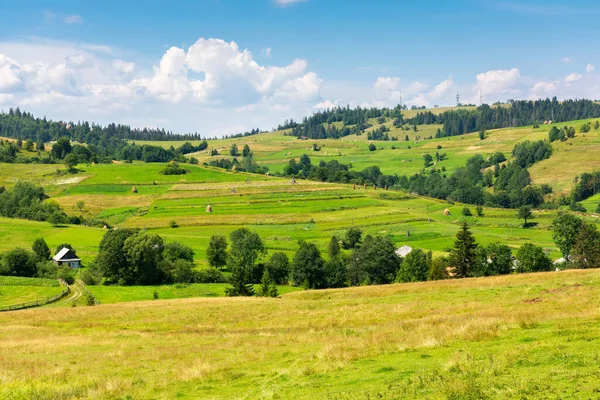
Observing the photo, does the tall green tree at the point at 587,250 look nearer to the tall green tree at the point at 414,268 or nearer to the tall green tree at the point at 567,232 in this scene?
the tall green tree at the point at 567,232

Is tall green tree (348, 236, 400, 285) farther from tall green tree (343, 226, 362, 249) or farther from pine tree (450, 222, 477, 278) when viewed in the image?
pine tree (450, 222, 477, 278)

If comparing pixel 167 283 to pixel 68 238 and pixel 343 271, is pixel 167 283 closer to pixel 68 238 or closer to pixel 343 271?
pixel 343 271

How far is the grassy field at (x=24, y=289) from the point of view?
247 ft

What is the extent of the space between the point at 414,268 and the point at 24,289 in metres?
60.7

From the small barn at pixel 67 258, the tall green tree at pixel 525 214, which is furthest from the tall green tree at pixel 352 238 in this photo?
the small barn at pixel 67 258

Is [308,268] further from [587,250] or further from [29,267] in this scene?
[29,267]

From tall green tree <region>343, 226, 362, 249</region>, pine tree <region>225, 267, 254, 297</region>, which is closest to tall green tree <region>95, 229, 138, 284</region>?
pine tree <region>225, 267, 254, 297</region>

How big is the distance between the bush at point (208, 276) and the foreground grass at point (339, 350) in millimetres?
56924

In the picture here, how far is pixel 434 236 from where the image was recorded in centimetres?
13200

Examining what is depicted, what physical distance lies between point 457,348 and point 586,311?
7934mm

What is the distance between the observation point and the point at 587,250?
3524 inches

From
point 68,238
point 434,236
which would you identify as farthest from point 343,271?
point 68,238

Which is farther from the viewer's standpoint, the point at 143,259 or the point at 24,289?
the point at 143,259

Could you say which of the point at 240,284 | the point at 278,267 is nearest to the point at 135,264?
the point at 240,284
